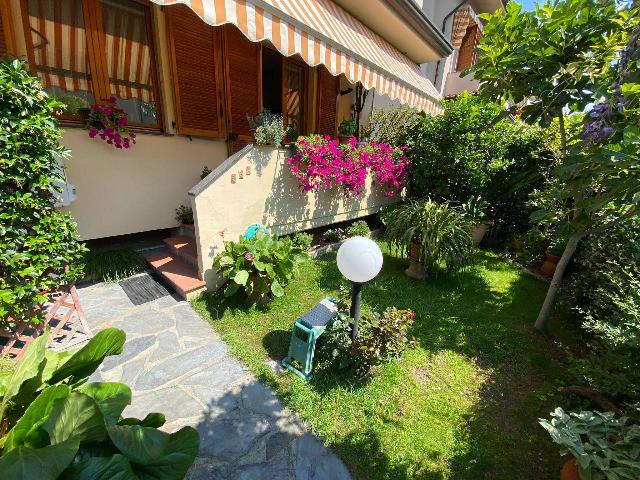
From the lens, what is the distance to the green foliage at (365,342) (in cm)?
390

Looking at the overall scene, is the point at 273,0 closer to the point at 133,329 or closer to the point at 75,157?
the point at 75,157

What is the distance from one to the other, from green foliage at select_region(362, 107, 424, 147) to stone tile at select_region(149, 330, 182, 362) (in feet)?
28.8

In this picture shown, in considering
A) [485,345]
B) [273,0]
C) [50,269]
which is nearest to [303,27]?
[273,0]

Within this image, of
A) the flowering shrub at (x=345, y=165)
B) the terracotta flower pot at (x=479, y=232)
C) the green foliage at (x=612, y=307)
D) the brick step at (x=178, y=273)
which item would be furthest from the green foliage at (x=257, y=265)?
the terracotta flower pot at (x=479, y=232)

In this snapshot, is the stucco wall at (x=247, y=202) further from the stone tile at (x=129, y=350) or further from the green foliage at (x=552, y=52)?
the green foliage at (x=552, y=52)

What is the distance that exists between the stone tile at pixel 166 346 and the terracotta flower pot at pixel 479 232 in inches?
342

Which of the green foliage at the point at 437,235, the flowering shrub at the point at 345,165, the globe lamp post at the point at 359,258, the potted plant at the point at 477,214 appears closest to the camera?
the globe lamp post at the point at 359,258

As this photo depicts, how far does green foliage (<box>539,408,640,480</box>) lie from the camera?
234 cm

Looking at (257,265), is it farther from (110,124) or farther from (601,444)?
(601,444)

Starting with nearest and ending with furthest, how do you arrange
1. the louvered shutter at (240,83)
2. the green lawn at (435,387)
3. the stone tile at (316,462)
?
the stone tile at (316,462)
the green lawn at (435,387)
the louvered shutter at (240,83)

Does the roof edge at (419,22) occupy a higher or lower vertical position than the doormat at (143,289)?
higher

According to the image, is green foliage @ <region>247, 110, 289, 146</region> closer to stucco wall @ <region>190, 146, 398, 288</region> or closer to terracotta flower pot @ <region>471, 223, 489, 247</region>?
stucco wall @ <region>190, 146, 398, 288</region>

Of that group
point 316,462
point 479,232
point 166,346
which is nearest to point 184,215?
point 166,346

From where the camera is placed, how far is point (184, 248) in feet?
21.3
